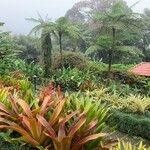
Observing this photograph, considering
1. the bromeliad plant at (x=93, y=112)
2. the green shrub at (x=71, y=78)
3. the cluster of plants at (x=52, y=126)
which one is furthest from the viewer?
the green shrub at (x=71, y=78)

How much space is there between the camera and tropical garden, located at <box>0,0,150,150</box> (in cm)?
503

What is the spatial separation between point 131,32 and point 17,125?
15.4 meters

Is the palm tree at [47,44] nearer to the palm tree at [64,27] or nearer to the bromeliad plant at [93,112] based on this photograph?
the palm tree at [64,27]

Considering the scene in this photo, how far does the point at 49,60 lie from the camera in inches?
784

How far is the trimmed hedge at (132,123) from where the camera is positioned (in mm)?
10094

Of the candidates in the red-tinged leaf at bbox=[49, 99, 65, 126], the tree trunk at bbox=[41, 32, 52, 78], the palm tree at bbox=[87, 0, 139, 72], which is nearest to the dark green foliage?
the tree trunk at bbox=[41, 32, 52, 78]

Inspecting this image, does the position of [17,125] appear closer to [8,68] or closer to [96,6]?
[8,68]

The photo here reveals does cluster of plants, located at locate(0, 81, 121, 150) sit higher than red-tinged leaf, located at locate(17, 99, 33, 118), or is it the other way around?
red-tinged leaf, located at locate(17, 99, 33, 118)

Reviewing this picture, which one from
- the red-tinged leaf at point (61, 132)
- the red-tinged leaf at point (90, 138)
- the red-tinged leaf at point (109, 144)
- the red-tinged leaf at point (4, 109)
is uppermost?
the red-tinged leaf at point (4, 109)

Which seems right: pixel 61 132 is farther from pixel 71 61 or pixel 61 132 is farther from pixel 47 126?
pixel 71 61

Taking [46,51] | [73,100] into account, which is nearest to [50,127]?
[73,100]

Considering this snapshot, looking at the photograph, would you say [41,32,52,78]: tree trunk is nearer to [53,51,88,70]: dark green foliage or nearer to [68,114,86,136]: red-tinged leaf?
[53,51,88,70]: dark green foliage

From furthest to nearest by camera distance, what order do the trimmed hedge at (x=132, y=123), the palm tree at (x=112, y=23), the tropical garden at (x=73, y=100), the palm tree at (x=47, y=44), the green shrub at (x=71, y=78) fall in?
the palm tree at (x=47, y=44) → the palm tree at (x=112, y=23) → the green shrub at (x=71, y=78) → the trimmed hedge at (x=132, y=123) → the tropical garden at (x=73, y=100)

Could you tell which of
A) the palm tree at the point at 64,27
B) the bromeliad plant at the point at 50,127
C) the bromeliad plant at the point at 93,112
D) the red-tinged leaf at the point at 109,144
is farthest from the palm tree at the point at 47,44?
the red-tinged leaf at the point at 109,144
